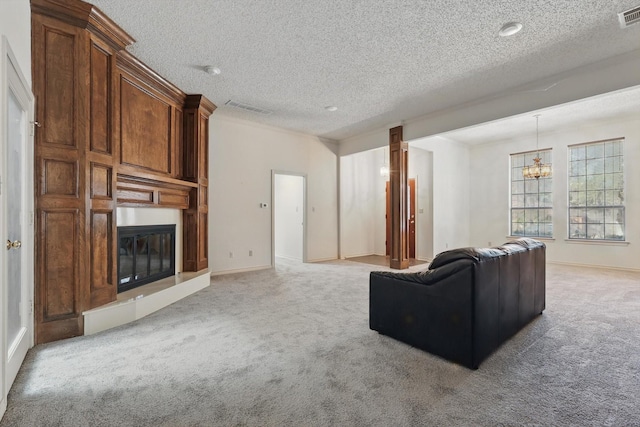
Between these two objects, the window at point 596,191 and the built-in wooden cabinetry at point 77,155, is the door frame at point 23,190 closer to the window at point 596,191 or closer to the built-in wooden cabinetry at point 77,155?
the built-in wooden cabinetry at point 77,155

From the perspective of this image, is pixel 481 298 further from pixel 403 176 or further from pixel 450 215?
pixel 450 215

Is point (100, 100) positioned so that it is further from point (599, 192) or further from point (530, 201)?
point (599, 192)

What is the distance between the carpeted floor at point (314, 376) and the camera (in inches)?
65.1

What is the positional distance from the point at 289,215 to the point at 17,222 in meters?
5.47

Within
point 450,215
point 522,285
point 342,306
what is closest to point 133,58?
point 342,306

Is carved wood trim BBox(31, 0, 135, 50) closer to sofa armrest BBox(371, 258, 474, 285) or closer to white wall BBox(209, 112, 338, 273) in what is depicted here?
white wall BBox(209, 112, 338, 273)

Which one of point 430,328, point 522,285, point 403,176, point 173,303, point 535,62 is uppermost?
point 535,62

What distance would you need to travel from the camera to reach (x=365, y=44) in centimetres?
314

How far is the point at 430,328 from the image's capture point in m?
2.33

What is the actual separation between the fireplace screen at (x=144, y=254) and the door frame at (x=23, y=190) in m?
1.10

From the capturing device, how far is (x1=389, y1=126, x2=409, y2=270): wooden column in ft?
19.5

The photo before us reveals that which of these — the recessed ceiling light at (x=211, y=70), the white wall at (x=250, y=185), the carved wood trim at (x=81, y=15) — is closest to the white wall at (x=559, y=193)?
the white wall at (x=250, y=185)

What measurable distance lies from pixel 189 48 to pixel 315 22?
1.44 meters

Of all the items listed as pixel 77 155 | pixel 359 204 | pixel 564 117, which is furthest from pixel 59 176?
pixel 564 117
